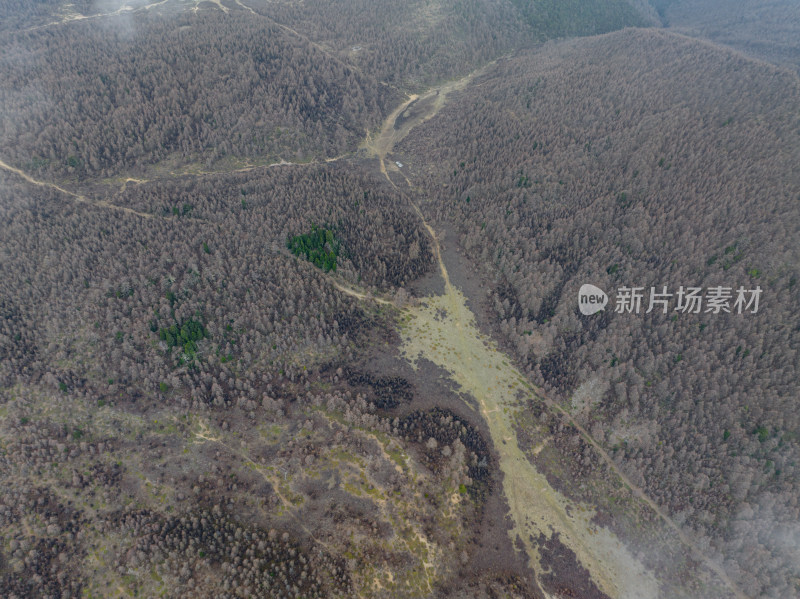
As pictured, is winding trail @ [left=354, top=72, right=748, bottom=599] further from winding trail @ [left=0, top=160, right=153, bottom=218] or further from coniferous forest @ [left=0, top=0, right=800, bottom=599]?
winding trail @ [left=0, top=160, right=153, bottom=218]

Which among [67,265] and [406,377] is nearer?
[406,377]

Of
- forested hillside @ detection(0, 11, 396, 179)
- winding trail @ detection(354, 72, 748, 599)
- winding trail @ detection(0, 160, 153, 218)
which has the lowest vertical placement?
winding trail @ detection(354, 72, 748, 599)

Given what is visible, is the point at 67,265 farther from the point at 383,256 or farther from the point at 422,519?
the point at 422,519

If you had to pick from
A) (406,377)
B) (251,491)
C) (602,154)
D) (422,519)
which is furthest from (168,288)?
(602,154)

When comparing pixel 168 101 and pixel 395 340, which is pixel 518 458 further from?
pixel 168 101

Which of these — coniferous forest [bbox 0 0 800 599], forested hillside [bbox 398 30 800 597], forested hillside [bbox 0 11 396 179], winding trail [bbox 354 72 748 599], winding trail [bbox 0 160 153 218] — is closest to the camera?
coniferous forest [bbox 0 0 800 599]

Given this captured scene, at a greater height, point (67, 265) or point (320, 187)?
point (320, 187)

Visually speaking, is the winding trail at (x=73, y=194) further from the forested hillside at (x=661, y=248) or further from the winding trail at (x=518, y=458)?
the forested hillside at (x=661, y=248)

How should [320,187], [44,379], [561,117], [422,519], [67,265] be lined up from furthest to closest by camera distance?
[561,117] → [320,187] → [67,265] → [44,379] → [422,519]

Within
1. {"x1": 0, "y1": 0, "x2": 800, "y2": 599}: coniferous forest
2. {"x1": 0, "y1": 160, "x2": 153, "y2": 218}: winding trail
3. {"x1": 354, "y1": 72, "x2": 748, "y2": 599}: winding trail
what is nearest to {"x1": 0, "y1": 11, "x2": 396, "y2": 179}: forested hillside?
{"x1": 0, "y1": 0, "x2": 800, "y2": 599}: coniferous forest
